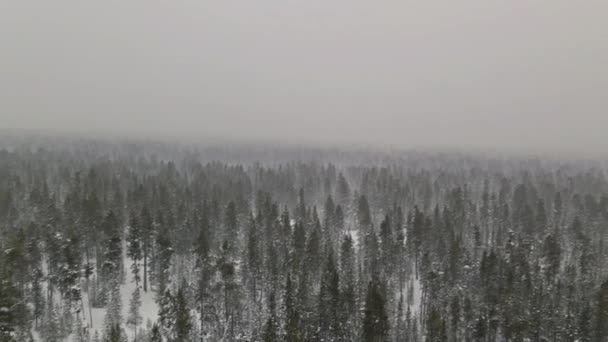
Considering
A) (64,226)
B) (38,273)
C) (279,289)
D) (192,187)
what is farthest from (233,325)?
(192,187)

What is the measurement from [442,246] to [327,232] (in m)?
25.6

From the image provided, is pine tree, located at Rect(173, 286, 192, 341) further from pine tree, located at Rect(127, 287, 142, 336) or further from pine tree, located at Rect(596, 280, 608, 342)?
pine tree, located at Rect(596, 280, 608, 342)

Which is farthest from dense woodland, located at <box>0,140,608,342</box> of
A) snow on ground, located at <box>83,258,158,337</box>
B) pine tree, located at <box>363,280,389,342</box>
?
snow on ground, located at <box>83,258,158,337</box>

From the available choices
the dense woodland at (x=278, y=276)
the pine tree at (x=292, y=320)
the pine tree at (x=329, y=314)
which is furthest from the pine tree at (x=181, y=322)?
the pine tree at (x=329, y=314)

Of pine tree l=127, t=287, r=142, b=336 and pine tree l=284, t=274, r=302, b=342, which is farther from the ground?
pine tree l=284, t=274, r=302, b=342

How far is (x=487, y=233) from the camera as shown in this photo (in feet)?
320

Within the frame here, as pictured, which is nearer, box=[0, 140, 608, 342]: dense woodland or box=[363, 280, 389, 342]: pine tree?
box=[363, 280, 389, 342]: pine tree

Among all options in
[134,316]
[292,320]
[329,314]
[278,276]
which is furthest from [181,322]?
[278,276]

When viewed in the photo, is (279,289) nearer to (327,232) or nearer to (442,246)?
(327,232)

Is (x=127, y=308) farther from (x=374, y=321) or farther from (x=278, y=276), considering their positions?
(x=374, y=321)

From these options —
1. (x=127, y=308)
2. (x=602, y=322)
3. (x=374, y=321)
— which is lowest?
(x=127, y=308)

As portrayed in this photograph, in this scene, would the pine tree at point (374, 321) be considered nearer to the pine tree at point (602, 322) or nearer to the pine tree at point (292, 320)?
the pine tree at point (292, 320)

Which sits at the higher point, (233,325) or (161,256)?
(161,256)

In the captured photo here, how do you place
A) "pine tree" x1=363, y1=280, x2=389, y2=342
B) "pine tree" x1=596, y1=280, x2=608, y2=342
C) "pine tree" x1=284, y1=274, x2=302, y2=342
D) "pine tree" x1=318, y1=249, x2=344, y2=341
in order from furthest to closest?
"pine tree" x1=318, y1=249, x2=344, y2=341 < "pine tree" x1=596, y1=280, x2=608, y2=342 < "pine tree" x1=363, y1=280, x2=389, y2=342 < "pine tree" x1=284, y1=274, x2=302, y2=342
